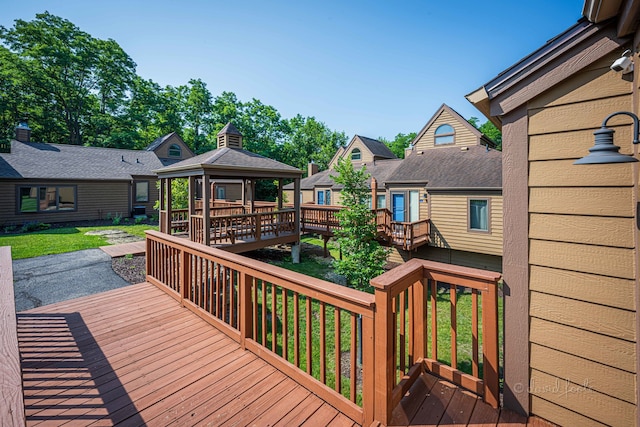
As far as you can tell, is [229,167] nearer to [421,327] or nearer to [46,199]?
[421,327]

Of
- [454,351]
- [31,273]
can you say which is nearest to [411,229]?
[454,351]

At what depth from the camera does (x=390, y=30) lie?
8.75 m

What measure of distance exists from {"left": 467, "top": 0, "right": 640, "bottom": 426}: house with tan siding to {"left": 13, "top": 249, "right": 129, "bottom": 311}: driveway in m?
6.94

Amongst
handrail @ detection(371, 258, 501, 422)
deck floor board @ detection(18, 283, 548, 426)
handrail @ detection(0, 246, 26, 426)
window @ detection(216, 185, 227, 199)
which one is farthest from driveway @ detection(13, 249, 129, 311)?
window @ detection(216, 185, 227, 199)

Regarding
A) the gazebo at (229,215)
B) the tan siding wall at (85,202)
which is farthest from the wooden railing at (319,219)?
the tan siding wall at (85,202)

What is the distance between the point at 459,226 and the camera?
1173 cm

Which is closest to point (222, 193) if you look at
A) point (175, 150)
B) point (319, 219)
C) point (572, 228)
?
point (175, 150)

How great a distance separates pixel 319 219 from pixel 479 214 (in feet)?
21.1

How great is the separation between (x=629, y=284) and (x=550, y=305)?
435mm

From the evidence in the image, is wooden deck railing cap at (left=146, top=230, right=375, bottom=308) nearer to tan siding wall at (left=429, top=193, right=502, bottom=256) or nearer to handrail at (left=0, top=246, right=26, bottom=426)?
handrail at (left=0, top=246, right=26, bottom=426)

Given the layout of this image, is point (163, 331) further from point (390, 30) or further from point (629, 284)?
point (390, 30)

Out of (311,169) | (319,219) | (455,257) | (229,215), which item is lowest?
(455,257)

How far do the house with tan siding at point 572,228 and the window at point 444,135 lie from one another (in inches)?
506

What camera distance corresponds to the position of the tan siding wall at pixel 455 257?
1135cm
